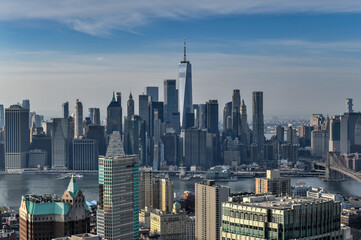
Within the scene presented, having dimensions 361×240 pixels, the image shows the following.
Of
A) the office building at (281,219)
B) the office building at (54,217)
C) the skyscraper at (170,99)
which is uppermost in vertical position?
the skyscraper at (170,99)

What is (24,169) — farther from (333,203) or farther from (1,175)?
(333,203)

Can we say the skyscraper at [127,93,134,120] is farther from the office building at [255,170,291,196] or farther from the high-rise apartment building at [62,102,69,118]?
the office building at [255,170,291,196]

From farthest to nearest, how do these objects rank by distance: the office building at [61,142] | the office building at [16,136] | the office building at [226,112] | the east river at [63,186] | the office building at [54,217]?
the office building at [226,112], the office building at [61,142], the office building at [16,136], the east river at [63,186], the office building at [54,217]

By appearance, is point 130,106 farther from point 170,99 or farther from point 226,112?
point 226,112

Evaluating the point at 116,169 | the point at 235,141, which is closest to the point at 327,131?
the point at 235,141

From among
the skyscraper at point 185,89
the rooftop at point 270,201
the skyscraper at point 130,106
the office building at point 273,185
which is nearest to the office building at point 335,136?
the skyscraper at point 185,89

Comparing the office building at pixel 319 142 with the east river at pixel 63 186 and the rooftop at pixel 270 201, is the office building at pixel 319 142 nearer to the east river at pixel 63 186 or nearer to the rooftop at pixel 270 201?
the east river at pixel 63 186
